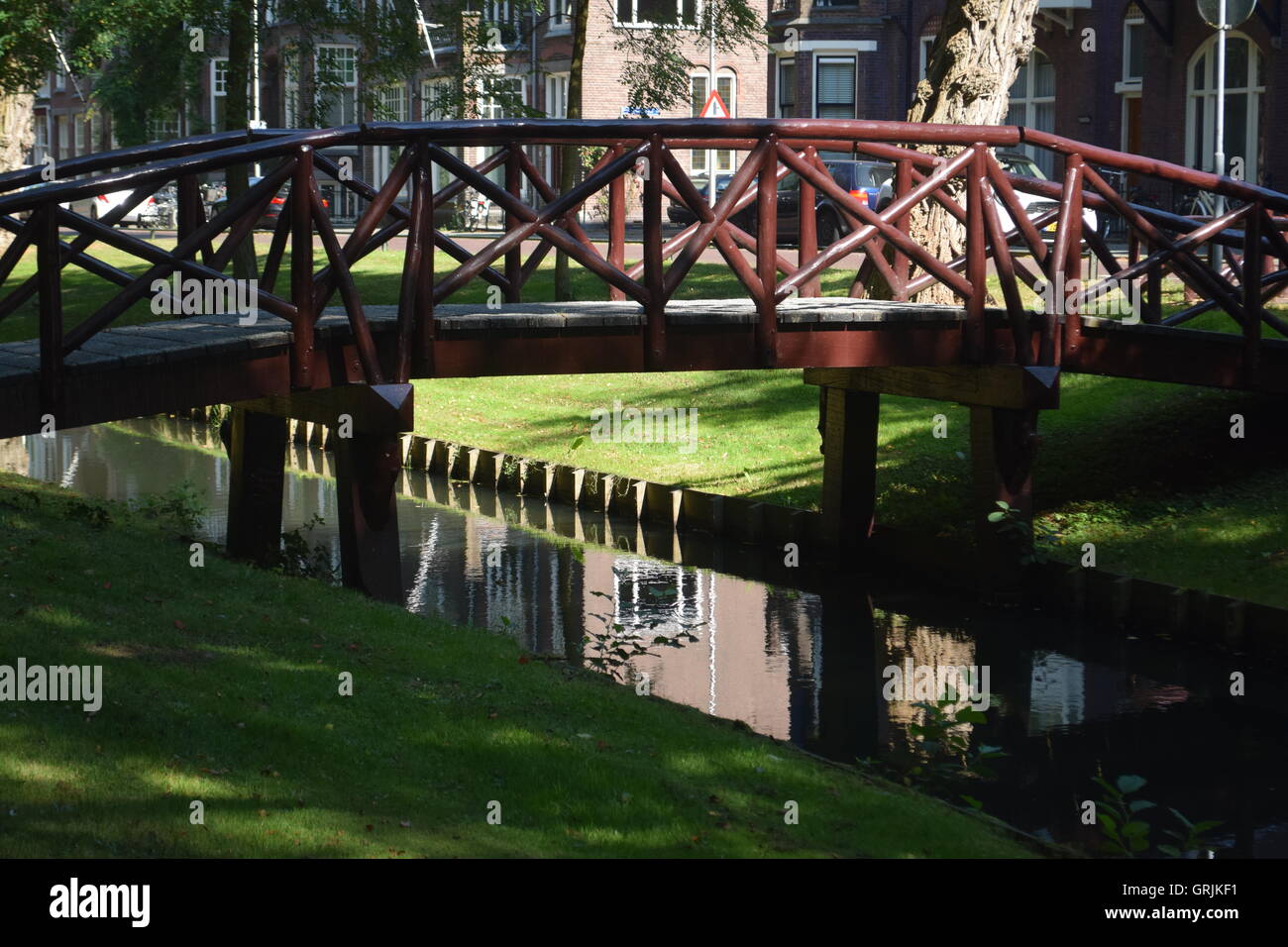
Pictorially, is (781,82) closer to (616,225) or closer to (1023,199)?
(1023,199)

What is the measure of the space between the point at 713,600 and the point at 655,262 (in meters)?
3.99

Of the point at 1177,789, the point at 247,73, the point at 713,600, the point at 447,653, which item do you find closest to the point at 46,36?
the point at 247,73

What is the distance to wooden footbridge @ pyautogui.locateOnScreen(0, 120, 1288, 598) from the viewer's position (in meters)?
8.97

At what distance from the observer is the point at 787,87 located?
4578 centimetres

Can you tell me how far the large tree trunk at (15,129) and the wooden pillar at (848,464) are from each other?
19.9 metres

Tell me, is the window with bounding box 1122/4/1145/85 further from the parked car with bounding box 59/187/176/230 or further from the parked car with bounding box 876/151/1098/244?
the parked car with bounding box 59/187/176/230

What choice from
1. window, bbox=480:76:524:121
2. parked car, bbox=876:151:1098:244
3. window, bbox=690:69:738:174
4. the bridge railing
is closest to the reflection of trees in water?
the bridge railing

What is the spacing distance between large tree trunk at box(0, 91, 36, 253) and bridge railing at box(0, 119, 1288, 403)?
64.6 feet

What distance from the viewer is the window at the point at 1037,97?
38250mm

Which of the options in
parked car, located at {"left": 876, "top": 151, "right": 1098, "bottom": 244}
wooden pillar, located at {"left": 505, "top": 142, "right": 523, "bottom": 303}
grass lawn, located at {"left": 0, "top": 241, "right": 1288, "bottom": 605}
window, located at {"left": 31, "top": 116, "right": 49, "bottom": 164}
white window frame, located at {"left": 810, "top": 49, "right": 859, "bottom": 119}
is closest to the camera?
wooden pillar, located at {"left": 505, "top": 142, "right": 523, "bottom": 303}

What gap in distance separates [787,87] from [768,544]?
3248 cm

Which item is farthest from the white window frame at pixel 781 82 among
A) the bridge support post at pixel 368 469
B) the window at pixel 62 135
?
the window at pixel 62 135

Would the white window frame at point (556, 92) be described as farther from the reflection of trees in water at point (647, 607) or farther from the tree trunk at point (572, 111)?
the reflection of trees in water at point (647, 607)
